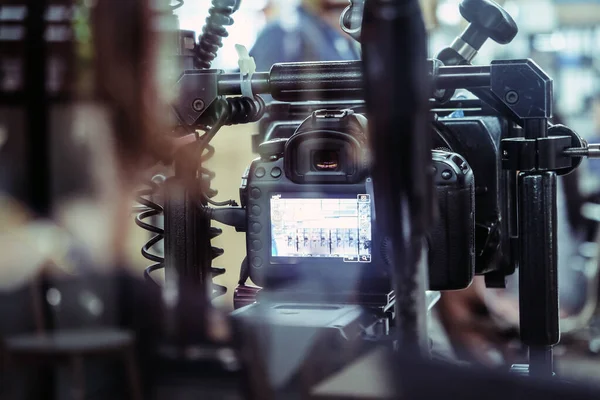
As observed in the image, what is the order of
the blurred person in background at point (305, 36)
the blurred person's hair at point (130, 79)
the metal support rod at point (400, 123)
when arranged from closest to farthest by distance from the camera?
the metal support rod at point (400, 123)
the blurred person's hair at point (130, 79)
the blurred person in background at point (305, 36)

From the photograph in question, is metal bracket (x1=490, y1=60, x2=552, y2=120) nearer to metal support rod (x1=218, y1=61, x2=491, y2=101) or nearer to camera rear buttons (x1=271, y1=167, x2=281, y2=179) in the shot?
metal support rod (x1=218, y1=61, x2=491, y2=101)

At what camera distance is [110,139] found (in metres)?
1.13

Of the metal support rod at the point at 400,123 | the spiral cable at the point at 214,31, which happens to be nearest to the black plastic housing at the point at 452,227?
the spiral cable at the point at 214,31

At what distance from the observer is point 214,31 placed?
112 cm

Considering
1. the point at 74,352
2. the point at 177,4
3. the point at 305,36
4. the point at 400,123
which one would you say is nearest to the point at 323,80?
the point at 177,4

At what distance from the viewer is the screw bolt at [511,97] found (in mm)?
983

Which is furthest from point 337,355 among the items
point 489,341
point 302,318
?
point 489,341

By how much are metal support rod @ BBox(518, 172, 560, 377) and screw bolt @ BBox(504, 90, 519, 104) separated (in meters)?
0.09

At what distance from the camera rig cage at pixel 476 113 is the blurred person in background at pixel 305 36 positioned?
833 mm

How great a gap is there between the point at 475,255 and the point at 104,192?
0.53 m

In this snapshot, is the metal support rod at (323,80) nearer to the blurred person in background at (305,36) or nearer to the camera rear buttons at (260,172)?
the camera rear buttons at (260,172)

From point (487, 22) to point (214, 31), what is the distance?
37 centimetres

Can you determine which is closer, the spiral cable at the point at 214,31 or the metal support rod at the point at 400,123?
the metal support rod at the point at 400,123

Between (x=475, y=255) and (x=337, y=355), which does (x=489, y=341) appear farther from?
(x=337, y=355)
